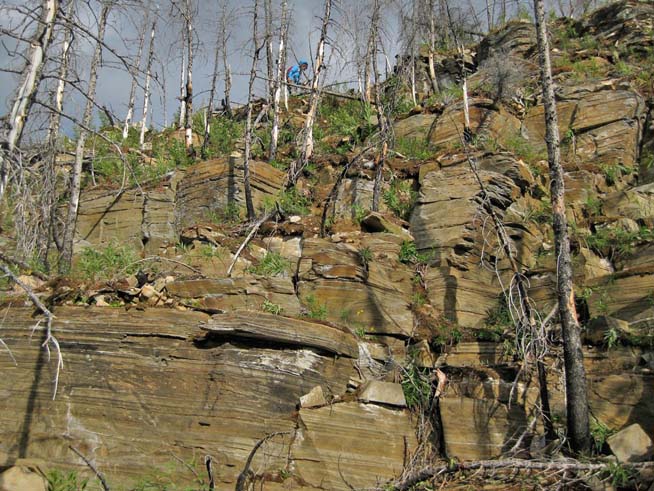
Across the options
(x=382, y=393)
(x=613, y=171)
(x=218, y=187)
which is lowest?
(x=382, y=393)

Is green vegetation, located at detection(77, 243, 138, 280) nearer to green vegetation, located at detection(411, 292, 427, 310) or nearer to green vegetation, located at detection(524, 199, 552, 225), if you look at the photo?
green vegetation, located at detection(411, 292, 427, 310)

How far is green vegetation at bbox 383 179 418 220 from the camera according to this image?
41.8 ft

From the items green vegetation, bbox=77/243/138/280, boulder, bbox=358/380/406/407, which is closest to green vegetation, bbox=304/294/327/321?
boulder, bbox=358/380/406/407

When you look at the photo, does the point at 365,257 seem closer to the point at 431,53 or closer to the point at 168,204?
the point at 168,204

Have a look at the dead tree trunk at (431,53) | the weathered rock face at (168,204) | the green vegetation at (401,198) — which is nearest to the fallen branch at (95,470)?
the weathered rock face at (168,204)

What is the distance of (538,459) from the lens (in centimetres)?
690

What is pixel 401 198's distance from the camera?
517 inches

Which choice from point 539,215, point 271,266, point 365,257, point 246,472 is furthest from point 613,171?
point 246,472

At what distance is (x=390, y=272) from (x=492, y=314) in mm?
1793

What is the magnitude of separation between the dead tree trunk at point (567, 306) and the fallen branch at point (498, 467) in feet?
1.29

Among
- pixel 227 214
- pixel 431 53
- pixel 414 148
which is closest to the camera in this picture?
pixel 227 214

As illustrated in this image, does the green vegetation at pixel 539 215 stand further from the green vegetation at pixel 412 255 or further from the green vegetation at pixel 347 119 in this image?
the green vegetation at pixel 347 119

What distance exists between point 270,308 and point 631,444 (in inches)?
195

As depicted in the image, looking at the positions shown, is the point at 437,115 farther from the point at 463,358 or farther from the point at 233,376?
the point at 233,376
